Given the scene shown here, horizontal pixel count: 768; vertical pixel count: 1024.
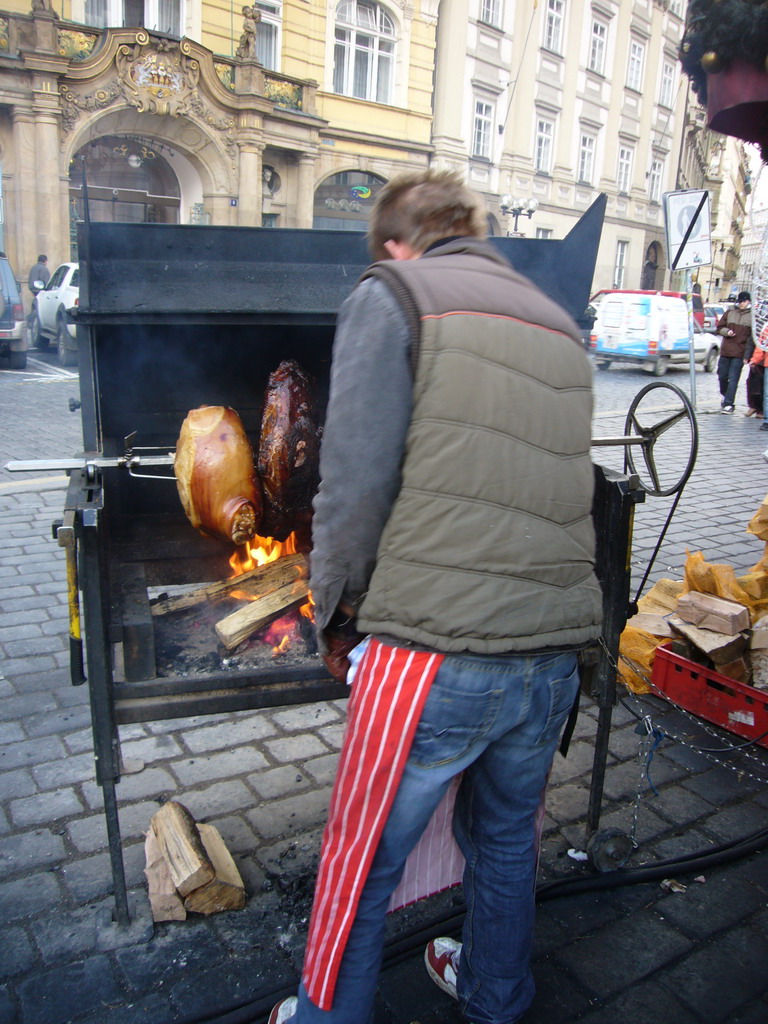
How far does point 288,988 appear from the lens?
2074 millimetres

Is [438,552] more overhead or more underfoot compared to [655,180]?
more underfoot

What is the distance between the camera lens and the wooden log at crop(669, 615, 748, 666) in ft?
11.3

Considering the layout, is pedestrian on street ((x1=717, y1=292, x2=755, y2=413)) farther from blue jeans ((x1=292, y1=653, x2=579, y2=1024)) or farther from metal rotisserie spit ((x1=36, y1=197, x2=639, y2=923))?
blue jeans ((x1=292, y1=653, x2=579, y2=1024))

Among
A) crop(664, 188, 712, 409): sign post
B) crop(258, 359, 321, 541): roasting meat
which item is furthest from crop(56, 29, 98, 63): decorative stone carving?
crop(258, 359, 321, 541): roasting meat

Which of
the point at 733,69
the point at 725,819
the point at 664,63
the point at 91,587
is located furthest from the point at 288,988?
the point at 664,63

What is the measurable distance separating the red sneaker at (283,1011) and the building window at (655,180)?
129ft

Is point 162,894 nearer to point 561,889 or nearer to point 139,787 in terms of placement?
point 139,787

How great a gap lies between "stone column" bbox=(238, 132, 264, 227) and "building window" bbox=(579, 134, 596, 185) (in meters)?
15.5

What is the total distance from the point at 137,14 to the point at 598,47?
63.3ft

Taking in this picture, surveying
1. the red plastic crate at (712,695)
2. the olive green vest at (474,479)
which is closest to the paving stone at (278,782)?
the olive green vest at (474,479)

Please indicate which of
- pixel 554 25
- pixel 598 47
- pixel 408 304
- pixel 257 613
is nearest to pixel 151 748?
Answer: pixel 257 613

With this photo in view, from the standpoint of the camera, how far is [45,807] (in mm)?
2822

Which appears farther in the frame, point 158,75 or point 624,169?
point 624,169

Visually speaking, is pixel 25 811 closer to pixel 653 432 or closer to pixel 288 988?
pixel 288 988
